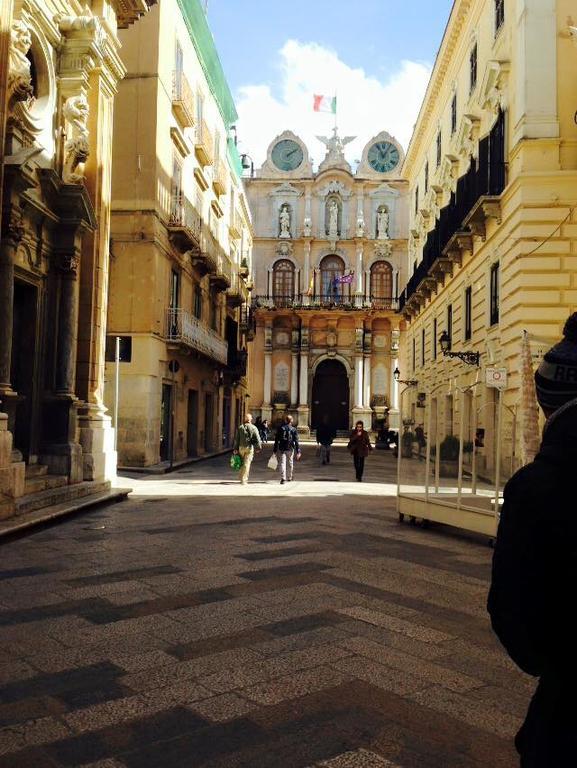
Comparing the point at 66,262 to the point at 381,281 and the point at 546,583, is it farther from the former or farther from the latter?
the point at 381,281

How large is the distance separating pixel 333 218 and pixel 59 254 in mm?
37130

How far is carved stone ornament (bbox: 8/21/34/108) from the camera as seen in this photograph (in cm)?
987

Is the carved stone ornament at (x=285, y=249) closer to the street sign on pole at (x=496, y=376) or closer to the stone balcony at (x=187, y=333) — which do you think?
the stone balcony at (x=187, y=333)

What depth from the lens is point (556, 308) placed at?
15.7 metres

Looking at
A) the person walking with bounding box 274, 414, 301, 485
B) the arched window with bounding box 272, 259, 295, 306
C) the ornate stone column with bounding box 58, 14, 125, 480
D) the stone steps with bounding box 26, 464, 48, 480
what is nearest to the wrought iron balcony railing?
the arched window with bounding box 272, 259, 295, 306

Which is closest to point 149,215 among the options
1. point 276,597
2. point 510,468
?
point 510,468

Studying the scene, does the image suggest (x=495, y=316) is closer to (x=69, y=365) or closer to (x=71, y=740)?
(x=69, y=365)

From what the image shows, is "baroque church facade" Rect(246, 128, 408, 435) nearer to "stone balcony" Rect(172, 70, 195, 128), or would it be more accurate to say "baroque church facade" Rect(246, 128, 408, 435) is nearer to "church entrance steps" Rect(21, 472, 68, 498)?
"stone balcony" Rect(172, 70, 195, 128)

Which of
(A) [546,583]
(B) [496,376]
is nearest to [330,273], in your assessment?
(B) [496,376]

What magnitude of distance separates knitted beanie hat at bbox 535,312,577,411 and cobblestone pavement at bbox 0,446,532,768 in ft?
6.61

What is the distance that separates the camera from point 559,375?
1.71 m

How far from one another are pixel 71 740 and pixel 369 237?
45964 mm

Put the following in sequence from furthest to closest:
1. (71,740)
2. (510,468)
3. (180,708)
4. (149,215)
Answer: (149,215) < (510,468) < (180,708) < (71,740)

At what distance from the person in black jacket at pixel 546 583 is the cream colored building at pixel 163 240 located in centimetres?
1832
